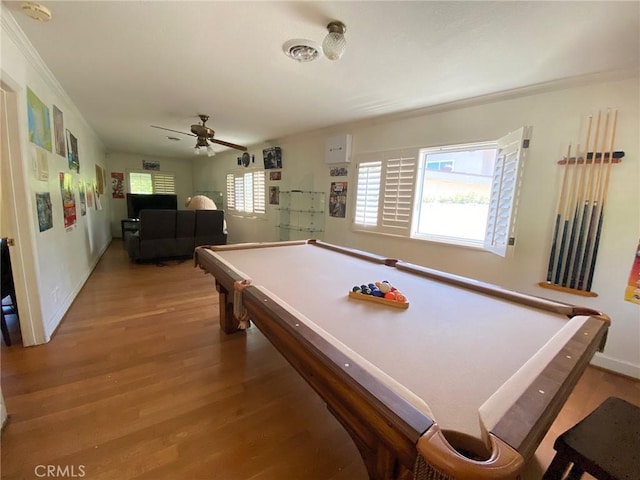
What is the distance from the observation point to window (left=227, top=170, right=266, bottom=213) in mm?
5427

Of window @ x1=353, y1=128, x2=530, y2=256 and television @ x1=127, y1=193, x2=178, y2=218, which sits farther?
television @ x1=127, y1=193, x2=178, y2=218

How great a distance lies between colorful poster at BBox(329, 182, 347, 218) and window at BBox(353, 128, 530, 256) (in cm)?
38

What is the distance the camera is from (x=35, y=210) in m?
2.05

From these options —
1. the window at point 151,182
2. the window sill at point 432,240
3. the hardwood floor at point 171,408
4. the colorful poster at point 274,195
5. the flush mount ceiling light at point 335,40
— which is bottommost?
the hardwood floor at point 171,408

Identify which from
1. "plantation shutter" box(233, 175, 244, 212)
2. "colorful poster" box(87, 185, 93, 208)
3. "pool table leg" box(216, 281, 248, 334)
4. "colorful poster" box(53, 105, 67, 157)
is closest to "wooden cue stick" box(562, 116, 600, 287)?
"pool table leg" box(216, 281, 248, 334)

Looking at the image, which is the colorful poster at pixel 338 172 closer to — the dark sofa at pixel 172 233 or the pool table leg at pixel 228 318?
the pool table leg at pixel 228 318

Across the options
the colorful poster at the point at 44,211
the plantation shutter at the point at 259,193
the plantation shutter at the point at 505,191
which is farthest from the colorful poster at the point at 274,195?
the plantation shutter at the point at 505,191

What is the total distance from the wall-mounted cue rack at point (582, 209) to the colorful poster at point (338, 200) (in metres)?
2.26

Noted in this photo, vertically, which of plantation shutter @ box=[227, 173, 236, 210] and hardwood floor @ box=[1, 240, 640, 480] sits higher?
plantation shutter @ box=[227, 173, 236, 210]

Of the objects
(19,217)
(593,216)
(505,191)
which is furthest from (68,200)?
(593,216)

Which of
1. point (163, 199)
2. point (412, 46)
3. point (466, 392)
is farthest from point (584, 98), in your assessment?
point (163, 199)

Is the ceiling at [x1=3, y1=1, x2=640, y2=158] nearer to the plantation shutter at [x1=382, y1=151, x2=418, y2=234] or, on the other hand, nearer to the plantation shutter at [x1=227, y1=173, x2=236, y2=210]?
the plantation shutter at [x1=382, y1=151, x2=418, y2=234]

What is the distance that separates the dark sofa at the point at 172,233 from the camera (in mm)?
4395

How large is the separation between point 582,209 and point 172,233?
5.24m
